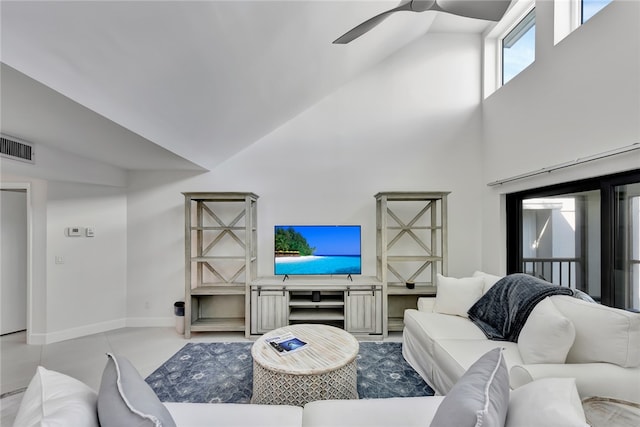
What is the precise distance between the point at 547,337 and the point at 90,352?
166 inches

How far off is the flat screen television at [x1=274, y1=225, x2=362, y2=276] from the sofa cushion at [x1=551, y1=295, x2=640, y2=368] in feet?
7.54

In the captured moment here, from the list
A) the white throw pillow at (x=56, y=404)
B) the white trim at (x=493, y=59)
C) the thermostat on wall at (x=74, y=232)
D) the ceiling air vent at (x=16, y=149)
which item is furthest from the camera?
the white trim at (x=493, y=59)

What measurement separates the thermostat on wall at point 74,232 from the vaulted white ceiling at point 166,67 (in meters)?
1.04

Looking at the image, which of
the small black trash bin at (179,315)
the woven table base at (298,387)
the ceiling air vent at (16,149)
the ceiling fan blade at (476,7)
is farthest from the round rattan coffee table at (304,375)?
the ceiling air vent at (16,149)

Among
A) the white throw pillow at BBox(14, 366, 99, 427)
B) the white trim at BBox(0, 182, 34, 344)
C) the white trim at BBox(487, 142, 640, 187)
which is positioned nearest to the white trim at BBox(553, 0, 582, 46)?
the white trim at BBox(487, 142, 640, 187)

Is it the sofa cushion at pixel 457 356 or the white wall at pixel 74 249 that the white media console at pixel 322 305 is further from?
the white wall at pixel 74 249

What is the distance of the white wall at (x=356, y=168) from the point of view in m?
4.07

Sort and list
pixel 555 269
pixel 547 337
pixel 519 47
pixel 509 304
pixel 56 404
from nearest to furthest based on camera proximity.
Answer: pixel 56 404
pixel 547 337
pixel 509 304
pixel 555 269
pixel 519 47

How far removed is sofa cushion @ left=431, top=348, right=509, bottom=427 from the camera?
916 mm

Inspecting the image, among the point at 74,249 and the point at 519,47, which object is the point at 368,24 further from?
the point at 74,249

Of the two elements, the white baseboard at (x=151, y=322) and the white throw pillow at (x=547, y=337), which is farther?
the white baseboard at (x=151, y=322)

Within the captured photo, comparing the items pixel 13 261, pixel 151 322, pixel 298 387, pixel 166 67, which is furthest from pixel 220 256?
pixel 166 67

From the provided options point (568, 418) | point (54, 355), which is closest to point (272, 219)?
point (54, 355)

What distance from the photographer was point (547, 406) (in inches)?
38.4
